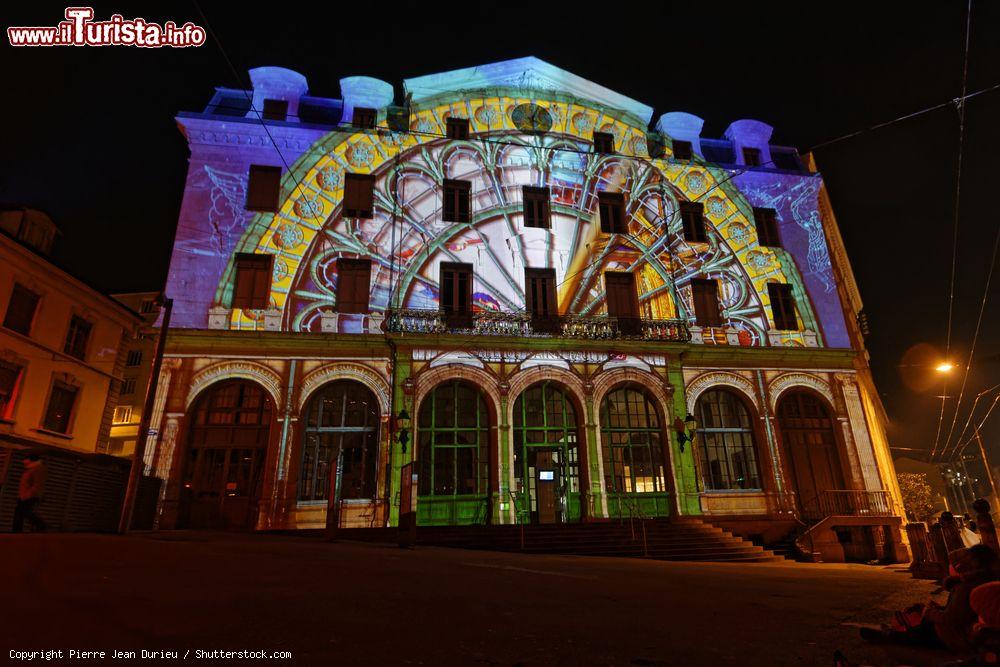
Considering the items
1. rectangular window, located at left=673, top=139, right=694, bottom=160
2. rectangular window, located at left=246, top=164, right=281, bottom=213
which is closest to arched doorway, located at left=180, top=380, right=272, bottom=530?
rectangular window, located at left=246, top=164, right=281, bottom=213

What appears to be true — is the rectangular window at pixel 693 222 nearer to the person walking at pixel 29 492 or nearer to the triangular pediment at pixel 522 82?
the triangular pediment at pixel 522 82

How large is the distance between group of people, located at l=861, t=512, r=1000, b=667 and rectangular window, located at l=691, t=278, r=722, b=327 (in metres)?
17.2

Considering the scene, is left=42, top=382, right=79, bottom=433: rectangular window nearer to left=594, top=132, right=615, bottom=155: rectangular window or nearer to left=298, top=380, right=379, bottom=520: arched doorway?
left=298, top=380, right=379, bottom=520: arched doorway

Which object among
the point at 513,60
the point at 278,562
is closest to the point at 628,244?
the point at 513,60

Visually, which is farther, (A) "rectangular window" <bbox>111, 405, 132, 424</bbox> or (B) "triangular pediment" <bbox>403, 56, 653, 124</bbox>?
(A) "rectangular window" <bbox>111, 405, 132, 424</bbox>

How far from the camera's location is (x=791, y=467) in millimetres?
19578

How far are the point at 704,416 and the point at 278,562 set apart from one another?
1618 cm

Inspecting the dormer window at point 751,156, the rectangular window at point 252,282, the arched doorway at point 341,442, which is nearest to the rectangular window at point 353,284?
the rectangular window at point 252,282

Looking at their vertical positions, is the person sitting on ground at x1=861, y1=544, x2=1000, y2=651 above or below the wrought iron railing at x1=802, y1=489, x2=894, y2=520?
below

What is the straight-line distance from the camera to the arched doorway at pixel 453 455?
17.3m

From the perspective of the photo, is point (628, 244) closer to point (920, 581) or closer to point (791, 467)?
point (791, 467)

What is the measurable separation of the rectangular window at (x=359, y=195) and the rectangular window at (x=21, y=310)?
1137cm

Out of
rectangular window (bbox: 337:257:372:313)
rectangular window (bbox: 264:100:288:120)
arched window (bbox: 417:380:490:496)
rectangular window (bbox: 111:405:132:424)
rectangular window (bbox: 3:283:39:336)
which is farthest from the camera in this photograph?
rectangular window (bbox: 111:405:132:424)

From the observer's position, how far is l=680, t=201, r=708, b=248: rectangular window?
2217 cm
